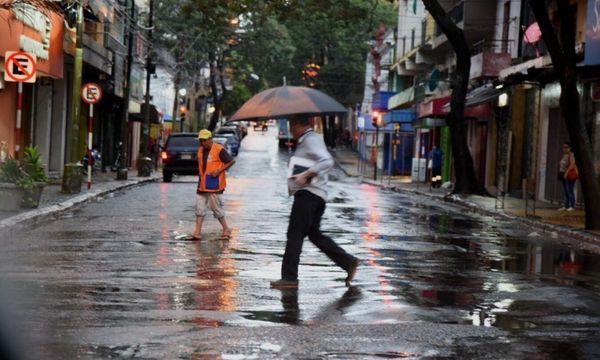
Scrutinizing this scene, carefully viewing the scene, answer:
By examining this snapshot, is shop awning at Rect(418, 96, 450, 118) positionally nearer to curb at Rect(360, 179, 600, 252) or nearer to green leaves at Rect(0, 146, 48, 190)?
curb at Rect(360, 179, 600, 252)

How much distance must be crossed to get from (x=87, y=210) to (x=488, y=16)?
2396 centimetres

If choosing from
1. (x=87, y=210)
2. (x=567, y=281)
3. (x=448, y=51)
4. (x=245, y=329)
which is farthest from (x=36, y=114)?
(x=245, y=329)

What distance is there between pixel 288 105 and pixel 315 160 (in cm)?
92

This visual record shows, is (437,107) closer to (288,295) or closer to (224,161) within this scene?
(224,161)

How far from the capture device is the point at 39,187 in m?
21.2

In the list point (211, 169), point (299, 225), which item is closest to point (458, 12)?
point (211, 169)

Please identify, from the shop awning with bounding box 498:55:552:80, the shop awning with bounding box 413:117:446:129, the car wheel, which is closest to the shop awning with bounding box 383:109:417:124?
the shop awning with bounding box 413:117:446:129

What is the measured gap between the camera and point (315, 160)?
446 inches

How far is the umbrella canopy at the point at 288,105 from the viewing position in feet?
39.0

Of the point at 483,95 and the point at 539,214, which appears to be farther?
the point at 483,95

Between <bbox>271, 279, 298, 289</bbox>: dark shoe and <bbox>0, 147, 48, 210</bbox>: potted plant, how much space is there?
1024 cm

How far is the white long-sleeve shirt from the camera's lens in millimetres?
11297

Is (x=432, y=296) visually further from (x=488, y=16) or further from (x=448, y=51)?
(x=448, y=51)

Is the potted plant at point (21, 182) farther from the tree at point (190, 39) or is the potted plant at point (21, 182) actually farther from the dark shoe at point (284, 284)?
the tree at point (190, 39)
